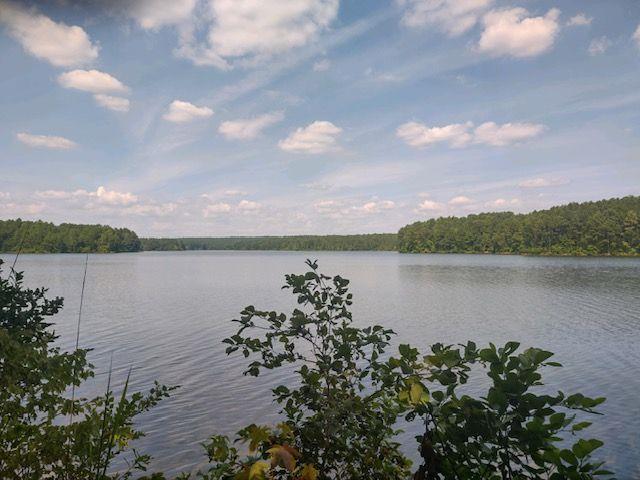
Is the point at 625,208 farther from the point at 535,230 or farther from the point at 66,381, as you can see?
the point at 66,381

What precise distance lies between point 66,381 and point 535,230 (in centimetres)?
16907

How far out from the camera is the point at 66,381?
15.5 feet

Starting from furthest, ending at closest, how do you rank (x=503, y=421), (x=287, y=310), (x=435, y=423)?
1. (x=287, y=310)
2. (x=435, y=423)
3. (x=503, y=421)

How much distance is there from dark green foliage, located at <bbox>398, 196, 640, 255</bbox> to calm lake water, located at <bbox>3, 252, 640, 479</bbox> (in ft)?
309

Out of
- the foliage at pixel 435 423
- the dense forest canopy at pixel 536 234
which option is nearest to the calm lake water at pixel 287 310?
the foliage at pixel 435 423

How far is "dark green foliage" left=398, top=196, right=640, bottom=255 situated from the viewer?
137 m

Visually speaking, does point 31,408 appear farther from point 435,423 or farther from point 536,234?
point 536,234

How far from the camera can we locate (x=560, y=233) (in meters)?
152

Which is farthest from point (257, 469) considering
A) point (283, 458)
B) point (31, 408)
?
point (31, 408)

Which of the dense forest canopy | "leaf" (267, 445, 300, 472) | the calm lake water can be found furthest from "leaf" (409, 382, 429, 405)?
the dense forest canopy

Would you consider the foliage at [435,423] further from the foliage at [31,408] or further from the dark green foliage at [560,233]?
the dark green foliage at [560,233]

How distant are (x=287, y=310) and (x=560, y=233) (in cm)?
14263

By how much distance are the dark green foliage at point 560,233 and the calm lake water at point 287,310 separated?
94.1 meters

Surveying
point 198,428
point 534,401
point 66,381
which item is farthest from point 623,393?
point 66,381
